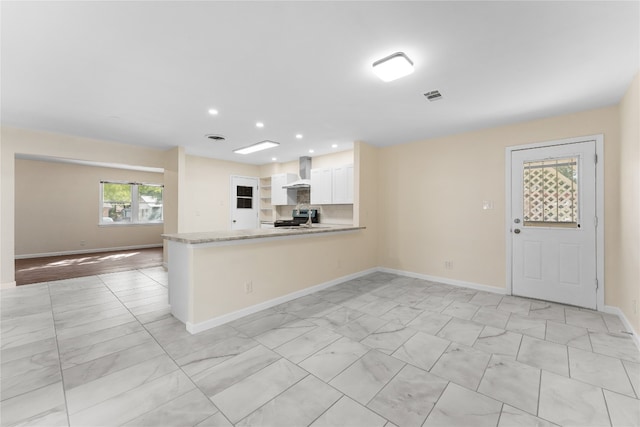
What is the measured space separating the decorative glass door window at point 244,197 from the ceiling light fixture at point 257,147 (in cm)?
158

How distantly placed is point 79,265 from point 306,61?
6966 millimetres

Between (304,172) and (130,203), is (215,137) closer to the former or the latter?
(304,172)

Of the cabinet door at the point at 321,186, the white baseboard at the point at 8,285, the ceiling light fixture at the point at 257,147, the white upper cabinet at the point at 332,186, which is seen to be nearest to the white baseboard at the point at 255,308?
the white upper cabinet at the point at 332,186

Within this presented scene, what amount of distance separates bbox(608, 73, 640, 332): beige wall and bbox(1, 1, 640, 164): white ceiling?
28 centimetres

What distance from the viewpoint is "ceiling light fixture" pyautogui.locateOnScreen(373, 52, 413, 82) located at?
218cm

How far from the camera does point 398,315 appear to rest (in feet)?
10.2

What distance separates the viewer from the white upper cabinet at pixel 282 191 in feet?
21.6

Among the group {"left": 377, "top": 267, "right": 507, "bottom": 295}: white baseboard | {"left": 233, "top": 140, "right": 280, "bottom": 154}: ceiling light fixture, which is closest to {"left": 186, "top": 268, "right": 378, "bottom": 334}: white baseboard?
{"left": 377, "top": 267, "right": 507, "bottom": 295}: white baseboard

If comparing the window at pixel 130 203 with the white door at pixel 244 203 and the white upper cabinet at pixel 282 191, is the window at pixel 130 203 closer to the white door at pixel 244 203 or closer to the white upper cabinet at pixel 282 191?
the white door at pixel 244 203

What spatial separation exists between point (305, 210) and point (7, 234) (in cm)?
514

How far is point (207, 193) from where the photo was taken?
256 inches

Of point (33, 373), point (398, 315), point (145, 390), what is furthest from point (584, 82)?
point (33, 373)

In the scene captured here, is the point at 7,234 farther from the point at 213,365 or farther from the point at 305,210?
the point at 305,210

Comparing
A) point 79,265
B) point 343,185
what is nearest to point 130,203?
point 79,265
